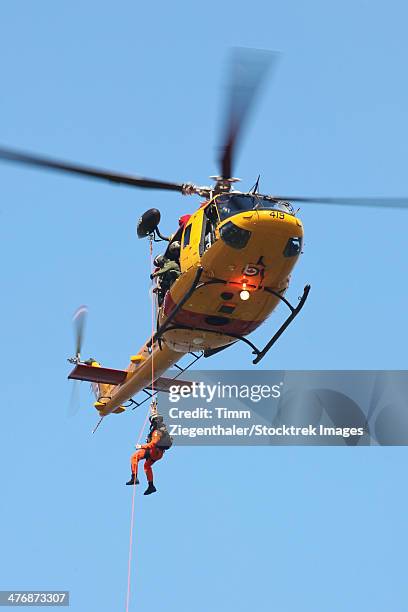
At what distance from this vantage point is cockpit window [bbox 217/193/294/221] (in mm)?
21016

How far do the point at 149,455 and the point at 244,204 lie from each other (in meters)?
6.02

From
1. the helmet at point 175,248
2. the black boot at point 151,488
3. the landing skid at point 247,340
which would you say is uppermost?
the helmet at point 175,248

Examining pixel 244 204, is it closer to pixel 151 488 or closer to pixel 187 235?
pixel 187 235

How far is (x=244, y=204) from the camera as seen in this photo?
69.3 ft

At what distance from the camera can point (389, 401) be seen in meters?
34.2

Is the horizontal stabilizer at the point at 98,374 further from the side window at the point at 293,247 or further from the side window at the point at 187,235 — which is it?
the side window at the point at 293,247

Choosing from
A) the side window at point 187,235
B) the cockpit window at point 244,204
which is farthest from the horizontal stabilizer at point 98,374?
the cockpit window at point 244,204

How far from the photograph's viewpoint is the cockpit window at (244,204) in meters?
21.0

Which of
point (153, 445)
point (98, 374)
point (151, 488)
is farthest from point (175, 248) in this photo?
point (151, 488)

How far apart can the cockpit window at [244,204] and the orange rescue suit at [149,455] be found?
17.2ft

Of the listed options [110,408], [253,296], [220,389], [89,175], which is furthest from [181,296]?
[220,389]

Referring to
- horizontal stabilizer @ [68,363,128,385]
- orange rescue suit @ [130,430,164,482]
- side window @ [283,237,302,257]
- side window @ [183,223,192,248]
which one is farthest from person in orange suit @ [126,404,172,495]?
side window @ [283,237,302,257]

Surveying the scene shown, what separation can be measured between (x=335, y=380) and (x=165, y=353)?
10217 millimetres

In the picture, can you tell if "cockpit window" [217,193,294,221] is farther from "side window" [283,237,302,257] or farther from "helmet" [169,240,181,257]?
"helmet" [169,240,181,257]
